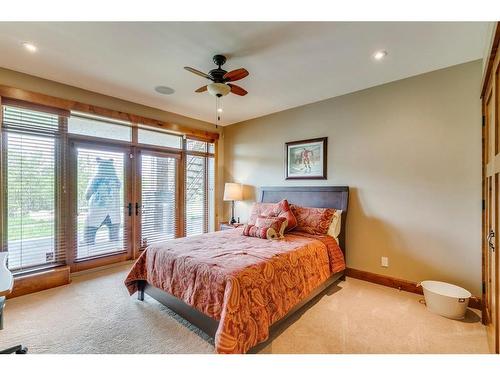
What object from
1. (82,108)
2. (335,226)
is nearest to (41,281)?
(82,108)

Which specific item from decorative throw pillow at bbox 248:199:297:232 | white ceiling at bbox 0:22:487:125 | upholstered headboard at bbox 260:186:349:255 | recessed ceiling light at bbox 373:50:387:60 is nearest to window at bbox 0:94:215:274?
white ceiling at bbox 0:22:487:125

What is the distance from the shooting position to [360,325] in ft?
7.28

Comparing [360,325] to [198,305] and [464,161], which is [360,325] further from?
[464,161]

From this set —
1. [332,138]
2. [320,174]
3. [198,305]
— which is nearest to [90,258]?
[198,305]

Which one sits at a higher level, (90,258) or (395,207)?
(395,207)

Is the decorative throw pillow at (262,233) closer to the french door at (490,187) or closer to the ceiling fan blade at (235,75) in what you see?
the ceiling fan blade at (235,75)

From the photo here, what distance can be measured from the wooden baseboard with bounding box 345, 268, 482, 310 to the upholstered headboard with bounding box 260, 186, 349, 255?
0.36 metres

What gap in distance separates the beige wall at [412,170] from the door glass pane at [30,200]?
389 centimetres

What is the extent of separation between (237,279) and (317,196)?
7.65 ft

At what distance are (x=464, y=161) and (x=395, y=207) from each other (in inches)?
→ 34.6

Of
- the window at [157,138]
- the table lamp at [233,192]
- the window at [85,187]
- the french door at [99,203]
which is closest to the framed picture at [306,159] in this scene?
the table lamp at [233,192]

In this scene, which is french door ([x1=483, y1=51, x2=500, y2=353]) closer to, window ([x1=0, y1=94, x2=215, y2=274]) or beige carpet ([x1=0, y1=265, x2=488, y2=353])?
beige carpet ([x1=0, y1=265, x2=488, y2=353])

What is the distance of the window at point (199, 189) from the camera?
4.81 meters
